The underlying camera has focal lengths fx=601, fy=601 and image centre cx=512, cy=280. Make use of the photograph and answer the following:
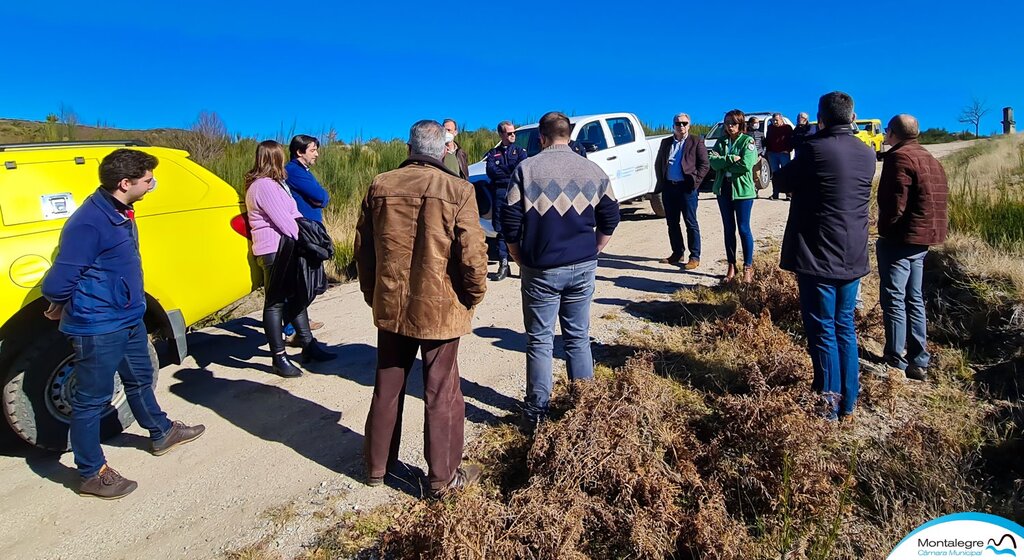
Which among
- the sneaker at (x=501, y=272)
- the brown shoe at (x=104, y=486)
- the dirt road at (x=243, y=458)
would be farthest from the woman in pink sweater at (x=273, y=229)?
the sneaker at (x=501, y=272)

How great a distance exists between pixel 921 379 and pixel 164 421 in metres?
5.36

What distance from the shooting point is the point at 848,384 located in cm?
381

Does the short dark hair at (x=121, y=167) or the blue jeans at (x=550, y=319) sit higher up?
the short dark hair at (x=121, y=167)

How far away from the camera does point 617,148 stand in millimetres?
10344

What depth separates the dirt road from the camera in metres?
3.19

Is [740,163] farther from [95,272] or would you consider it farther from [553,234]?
[95,272]

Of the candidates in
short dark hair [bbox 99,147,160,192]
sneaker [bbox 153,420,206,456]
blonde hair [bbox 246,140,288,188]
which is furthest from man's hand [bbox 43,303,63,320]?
blonde hair [bbox 246,140,288,188]

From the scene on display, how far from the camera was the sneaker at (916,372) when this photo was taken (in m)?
4.45

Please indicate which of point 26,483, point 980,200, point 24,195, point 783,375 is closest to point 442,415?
point 783,375

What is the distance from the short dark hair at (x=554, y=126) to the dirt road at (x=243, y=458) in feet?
6.40

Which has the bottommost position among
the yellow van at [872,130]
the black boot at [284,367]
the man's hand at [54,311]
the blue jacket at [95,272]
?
the black boot at [284,367]

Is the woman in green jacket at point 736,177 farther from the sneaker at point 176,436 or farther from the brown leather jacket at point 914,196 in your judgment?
the sneaker at point 176,436

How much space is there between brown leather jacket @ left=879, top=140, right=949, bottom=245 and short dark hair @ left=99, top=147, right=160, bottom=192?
4.74 m

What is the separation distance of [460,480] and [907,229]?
3.50 m
